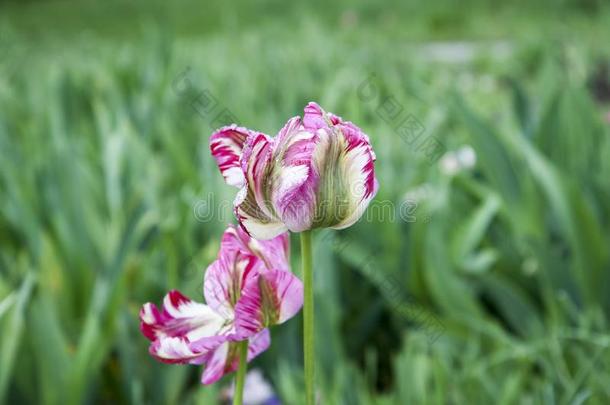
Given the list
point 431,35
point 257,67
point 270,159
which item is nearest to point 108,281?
point 270,159

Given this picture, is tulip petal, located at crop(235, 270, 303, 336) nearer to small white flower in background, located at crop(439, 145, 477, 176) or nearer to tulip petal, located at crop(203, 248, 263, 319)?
tulip petal, located at crop(203, 248, 263, 319)

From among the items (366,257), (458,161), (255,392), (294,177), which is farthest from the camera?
(458,161)

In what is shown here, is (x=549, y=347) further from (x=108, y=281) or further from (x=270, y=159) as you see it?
(x=270, y=159)

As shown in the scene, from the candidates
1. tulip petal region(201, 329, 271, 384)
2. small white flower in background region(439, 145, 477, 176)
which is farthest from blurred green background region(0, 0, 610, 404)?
tulip petal region(201, 329, 271, 384)

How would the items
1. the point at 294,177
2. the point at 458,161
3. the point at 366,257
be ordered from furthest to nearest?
1. the point at 458,161
2. the point at 366,257
3. the point at 294,177

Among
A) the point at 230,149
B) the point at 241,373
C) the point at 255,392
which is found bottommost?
the point at 255,392

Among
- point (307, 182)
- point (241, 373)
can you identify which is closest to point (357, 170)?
point (307, 182)

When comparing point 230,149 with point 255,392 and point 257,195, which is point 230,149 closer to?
point 257,195

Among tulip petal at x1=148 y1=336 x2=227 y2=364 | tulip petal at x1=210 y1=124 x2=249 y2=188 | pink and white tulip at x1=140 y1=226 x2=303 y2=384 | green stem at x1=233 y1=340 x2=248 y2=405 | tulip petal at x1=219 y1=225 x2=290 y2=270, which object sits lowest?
green stem at x1=233 y1=340 x2=248 y2=405
